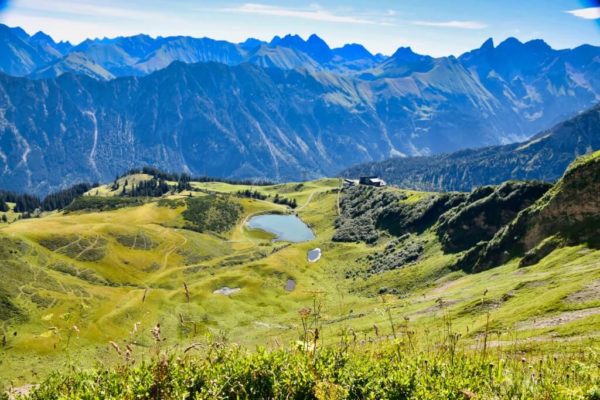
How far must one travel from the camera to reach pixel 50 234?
141625 millimetres

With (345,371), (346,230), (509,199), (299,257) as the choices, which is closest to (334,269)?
(299,257)

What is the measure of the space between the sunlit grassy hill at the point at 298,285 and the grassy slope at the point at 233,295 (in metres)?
0.35

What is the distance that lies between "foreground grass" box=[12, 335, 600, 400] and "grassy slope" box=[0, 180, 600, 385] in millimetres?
1021

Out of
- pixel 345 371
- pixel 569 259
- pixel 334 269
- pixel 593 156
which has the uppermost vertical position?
pixel 593 156

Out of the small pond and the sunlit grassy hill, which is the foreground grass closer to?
the sunlit grassy hill

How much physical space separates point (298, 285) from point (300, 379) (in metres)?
121

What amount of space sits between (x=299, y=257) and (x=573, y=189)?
9913cm

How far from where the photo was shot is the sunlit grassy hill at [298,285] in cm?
4656

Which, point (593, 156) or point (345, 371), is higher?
point (593, 156)

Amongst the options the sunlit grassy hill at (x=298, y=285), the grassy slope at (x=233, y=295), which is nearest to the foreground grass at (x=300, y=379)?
the grassy slope at (x=233, y=295)

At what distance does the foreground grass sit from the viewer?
13586mm

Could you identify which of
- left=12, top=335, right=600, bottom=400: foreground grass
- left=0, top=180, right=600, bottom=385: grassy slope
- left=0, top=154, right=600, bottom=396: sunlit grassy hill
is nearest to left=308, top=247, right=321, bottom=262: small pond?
left=0, top=180, right=600, bottom=385: grassy slope

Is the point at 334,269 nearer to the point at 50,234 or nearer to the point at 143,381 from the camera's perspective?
the point at 50,234

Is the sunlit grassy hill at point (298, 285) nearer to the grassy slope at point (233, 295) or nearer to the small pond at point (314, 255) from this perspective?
the grassy slope at point (233, 295)
